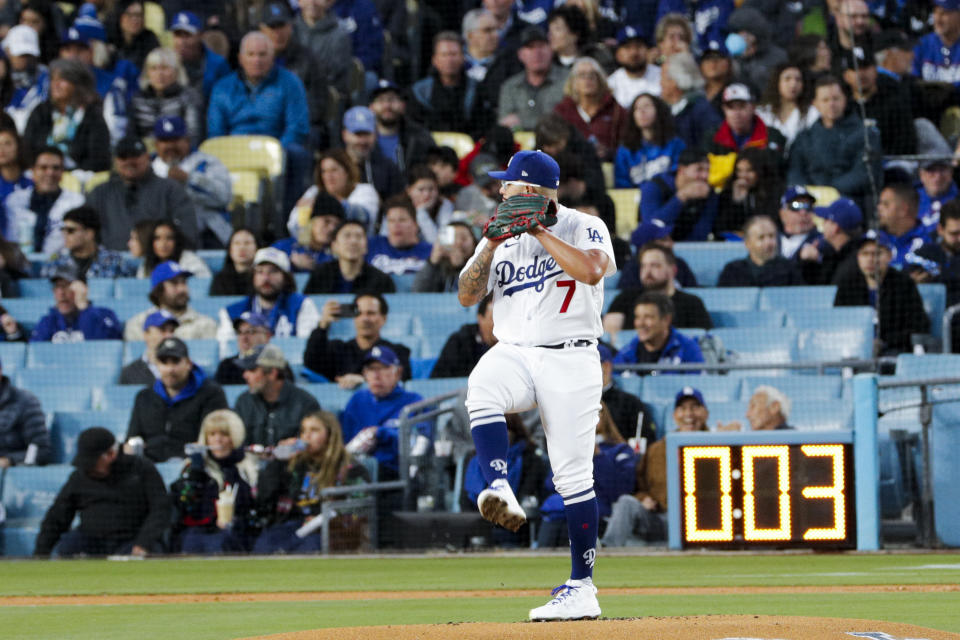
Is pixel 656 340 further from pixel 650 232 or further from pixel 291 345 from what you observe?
pixel 291 345

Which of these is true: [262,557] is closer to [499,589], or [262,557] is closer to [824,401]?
[499,589]

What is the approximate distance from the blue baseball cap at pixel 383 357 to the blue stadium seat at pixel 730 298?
232 centimetres

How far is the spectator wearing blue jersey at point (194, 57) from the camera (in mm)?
14758

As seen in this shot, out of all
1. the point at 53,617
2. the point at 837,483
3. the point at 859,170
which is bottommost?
the point at 53,617

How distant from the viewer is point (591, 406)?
5402mm

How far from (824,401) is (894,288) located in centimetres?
109

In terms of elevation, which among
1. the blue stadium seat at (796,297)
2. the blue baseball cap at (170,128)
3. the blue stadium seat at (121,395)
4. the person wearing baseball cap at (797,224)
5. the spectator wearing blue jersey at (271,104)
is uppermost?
the spectator wearing blue jersey at (271,104)

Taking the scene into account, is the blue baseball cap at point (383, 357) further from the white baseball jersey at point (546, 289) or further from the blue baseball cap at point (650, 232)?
the white baseball jersey at point (546, 289)

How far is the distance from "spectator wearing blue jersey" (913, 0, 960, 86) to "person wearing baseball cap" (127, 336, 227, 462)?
278 inches

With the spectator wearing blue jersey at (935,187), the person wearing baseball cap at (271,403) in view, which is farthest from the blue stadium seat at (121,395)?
the spectator wearing blue jersey at (935,187)

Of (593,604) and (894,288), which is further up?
(894,288)

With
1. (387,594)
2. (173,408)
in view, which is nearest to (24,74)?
(173,408)

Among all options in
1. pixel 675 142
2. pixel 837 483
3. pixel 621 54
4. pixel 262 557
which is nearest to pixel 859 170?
pixel 675 142

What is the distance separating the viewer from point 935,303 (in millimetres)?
11172
